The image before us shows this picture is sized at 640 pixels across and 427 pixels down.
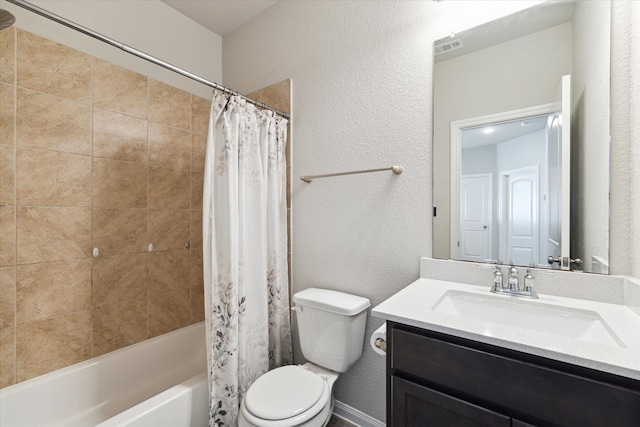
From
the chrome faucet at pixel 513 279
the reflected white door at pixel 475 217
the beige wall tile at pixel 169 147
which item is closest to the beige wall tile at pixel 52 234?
the beige wall tile at pixel 169 147

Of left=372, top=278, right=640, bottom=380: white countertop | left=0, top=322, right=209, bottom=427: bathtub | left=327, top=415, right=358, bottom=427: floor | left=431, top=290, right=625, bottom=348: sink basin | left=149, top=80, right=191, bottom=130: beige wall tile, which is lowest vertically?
left=327, top=415, right=358, bottom=427: floor

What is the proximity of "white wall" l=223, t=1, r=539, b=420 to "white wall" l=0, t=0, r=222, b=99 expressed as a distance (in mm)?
602

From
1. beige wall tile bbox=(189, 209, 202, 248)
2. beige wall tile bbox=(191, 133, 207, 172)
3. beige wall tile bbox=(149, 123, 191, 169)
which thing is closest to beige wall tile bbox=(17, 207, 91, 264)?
beige wall tile bbox=(149, 123, 191, 169)

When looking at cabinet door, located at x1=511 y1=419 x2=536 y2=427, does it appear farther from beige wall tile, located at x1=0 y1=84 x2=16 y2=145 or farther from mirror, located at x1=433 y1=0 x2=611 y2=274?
beige wall tile, located at x1=0 y1=84 x2=16 y2=145

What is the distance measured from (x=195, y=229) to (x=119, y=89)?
3.38ft

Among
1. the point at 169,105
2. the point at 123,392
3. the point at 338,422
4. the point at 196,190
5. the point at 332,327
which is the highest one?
the point at 169,105

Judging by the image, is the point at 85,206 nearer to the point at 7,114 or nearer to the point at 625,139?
the point at 7,114

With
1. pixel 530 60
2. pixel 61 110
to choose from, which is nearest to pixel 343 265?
pixel 530 60

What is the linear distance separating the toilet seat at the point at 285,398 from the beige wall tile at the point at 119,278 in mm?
1076

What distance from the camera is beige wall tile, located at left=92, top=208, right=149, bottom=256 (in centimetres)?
169

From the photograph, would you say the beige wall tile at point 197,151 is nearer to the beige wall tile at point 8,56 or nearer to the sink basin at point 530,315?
the beige wall tile at point 8,56

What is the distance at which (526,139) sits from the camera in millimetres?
1190

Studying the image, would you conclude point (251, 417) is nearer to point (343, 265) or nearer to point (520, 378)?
point (343, 265)

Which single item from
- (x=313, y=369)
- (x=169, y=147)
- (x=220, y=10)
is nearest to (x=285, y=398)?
(x=313, y=369)
